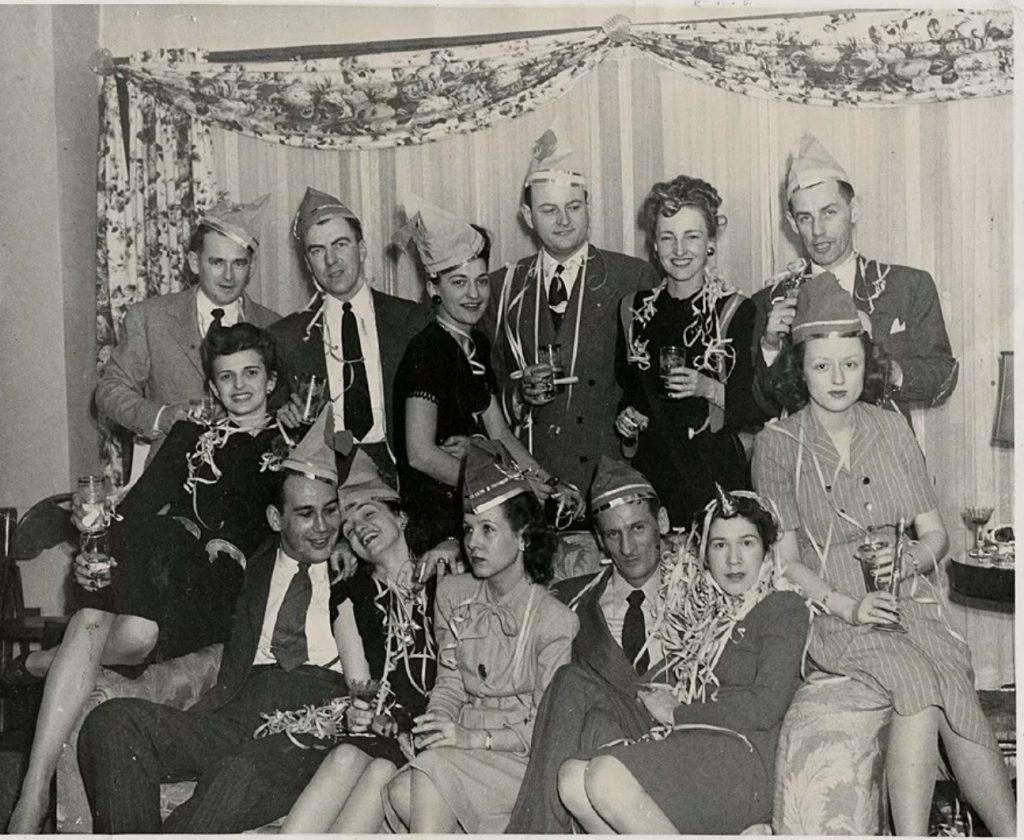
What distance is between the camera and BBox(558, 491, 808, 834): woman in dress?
3.25 m

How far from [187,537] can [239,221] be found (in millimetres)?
927

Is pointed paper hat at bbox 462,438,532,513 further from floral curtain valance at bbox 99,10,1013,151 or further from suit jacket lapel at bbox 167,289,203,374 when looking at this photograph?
floral curtain valance at bbox 99,10,1013,151

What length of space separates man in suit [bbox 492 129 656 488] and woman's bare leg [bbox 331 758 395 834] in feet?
3.31

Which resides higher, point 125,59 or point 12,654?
point 125,59

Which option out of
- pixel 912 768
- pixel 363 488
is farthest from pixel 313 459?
pixel 912 768

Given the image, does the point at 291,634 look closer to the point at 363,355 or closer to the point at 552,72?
the point at 363,355

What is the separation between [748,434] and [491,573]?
838 millimetres

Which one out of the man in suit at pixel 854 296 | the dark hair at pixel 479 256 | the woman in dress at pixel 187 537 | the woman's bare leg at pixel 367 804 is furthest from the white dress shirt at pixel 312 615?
the man in suit at pixel 854 296

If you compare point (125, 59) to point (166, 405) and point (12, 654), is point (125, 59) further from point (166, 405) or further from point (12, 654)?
point (12, 654)

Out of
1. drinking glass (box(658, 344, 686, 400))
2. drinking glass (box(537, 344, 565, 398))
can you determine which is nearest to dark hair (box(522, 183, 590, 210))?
drinking glass (box(537, 344, 565, 398))

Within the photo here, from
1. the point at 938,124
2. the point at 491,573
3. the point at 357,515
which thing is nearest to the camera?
the point at 491,573

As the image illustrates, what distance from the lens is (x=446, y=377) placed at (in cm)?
392

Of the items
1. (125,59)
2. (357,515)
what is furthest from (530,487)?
(125,59)

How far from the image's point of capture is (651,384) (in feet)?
Answer: 12.7
